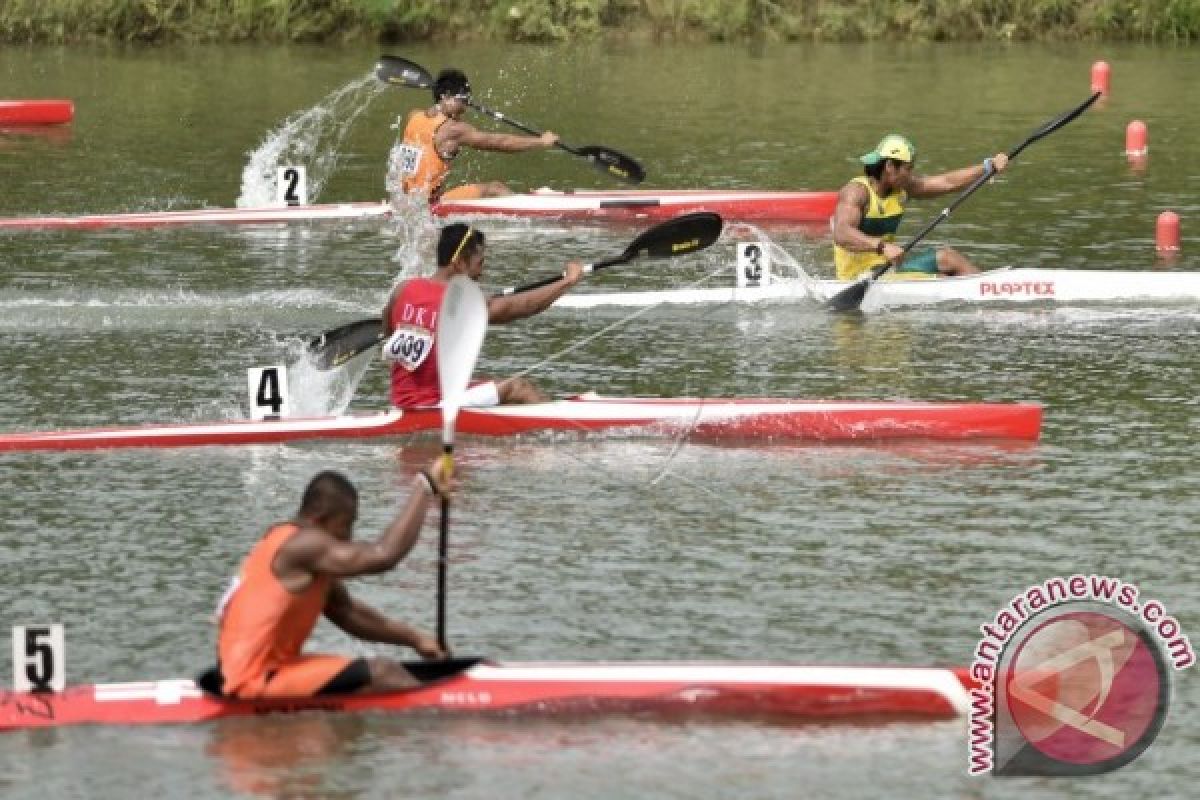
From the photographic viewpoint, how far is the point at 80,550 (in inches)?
539

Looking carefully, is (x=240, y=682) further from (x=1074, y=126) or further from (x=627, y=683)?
(x=1074, y=126)

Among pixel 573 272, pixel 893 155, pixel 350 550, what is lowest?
pixel 350 550

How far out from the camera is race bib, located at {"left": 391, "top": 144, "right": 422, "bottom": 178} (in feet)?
78.1

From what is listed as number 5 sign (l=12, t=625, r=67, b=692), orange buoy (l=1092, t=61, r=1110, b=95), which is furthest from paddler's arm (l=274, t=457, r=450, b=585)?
orange buoy (l=1092, t=61, r=1110, b=95)

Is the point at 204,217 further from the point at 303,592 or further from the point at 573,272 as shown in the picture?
the point at 303,592

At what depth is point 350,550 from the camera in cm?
1045

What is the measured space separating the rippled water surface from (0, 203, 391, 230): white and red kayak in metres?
0.17

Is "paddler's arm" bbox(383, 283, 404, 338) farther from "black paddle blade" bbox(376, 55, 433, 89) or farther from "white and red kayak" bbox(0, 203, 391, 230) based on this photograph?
"black paddle blade" bbox(376, 55, 433, 89)

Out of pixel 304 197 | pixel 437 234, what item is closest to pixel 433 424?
pixel 437 234

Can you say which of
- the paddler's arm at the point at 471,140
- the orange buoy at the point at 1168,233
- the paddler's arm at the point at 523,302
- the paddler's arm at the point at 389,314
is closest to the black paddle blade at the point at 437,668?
the paddler's arm at the point at 389,314

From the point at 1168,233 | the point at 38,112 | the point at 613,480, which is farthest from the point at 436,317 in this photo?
the point at 38,112

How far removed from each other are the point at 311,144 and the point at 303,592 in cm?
2103

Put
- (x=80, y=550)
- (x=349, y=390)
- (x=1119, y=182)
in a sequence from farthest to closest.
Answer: (x=1119, y=182) < (x=349, y=390) < (x=80, y=550)

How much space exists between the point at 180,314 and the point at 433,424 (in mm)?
5568
